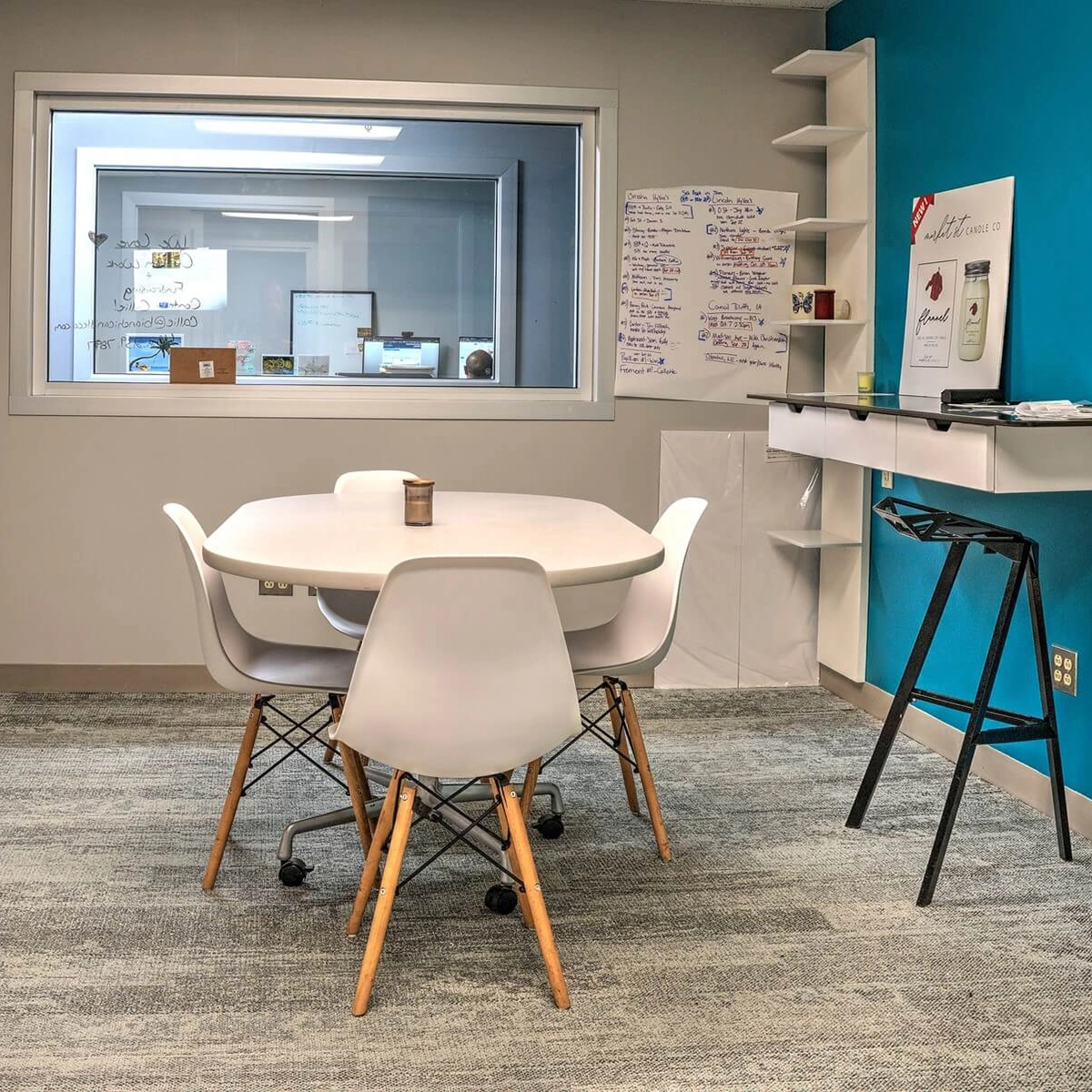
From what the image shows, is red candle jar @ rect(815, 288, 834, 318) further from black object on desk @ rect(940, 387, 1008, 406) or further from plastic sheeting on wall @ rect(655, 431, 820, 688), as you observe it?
black object on desk @ rect(940, 387, 1008, 406)

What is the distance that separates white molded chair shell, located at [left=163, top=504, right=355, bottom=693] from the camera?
2.74 m

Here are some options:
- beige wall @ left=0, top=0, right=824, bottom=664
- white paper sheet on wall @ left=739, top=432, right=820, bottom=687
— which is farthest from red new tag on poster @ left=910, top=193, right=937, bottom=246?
white paper sheet on wall @ left=739, top=432, right=820, bottom=687

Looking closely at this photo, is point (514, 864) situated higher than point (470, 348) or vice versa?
point (470, 348)

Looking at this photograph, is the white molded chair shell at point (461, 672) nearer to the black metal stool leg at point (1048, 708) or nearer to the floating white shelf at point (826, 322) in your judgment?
the black metal stool leg at point (1048, 708)

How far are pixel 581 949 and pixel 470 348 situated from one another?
2.61 meters

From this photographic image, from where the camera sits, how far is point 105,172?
4.49m

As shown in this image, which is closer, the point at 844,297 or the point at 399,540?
the point at 399,540

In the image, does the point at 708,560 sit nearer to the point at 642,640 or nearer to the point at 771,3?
the point at 642,640

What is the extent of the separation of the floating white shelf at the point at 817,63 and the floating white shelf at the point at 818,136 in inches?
7.4

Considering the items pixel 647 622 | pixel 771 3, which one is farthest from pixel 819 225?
pixel 647 622

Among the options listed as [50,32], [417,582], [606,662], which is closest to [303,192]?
[50,32]

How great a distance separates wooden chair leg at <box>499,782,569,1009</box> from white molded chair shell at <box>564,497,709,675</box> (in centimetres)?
58

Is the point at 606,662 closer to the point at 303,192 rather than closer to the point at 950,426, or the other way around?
the point at 950,426

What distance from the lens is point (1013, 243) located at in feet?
11.3
